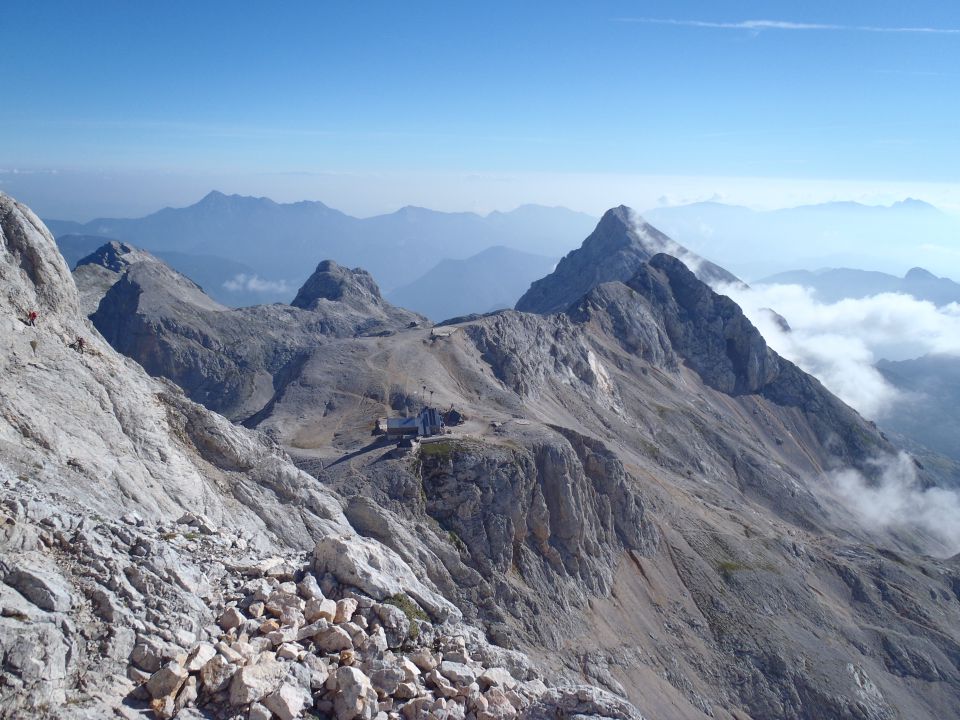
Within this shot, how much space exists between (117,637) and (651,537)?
223ft

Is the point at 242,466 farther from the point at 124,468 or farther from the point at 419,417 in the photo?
the point at 419,417

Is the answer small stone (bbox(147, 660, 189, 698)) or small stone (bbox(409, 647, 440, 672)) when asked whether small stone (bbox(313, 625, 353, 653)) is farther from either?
small stone (bbox(147, 660, 189, 698))

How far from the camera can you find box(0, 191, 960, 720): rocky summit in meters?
16.4

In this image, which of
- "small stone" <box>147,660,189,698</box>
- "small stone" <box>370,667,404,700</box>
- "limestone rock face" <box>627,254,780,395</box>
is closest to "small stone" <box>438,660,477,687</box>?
"small stone" <box>370,667,404,700</box>

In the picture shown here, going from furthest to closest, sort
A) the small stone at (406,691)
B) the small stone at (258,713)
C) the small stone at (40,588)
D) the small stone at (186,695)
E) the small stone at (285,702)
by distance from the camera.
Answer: the small stone at (406,691) → the small stone at (285,702) → the small stone at (40,588) → the small stone at (258,713) → the small stone at (186,695)

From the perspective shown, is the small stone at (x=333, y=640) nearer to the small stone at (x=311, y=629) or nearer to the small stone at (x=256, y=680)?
the small stone at (x=311, y=629)

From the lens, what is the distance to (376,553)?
24031 millimetres

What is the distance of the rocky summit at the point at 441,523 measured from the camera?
16406 mm

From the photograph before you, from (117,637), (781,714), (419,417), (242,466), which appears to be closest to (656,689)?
(781,714)

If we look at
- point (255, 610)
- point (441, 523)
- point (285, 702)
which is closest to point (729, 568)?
point (441, 523)

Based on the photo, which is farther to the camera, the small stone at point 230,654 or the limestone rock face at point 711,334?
the limestone rock face at point 711,334

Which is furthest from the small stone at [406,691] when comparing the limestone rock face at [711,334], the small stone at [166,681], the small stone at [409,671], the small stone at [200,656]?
the limestone rock face at [711,334]

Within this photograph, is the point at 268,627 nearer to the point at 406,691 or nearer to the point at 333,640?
the point at 333,640

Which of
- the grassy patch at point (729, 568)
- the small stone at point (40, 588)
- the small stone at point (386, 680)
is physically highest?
the small stone at point (40, 588)
